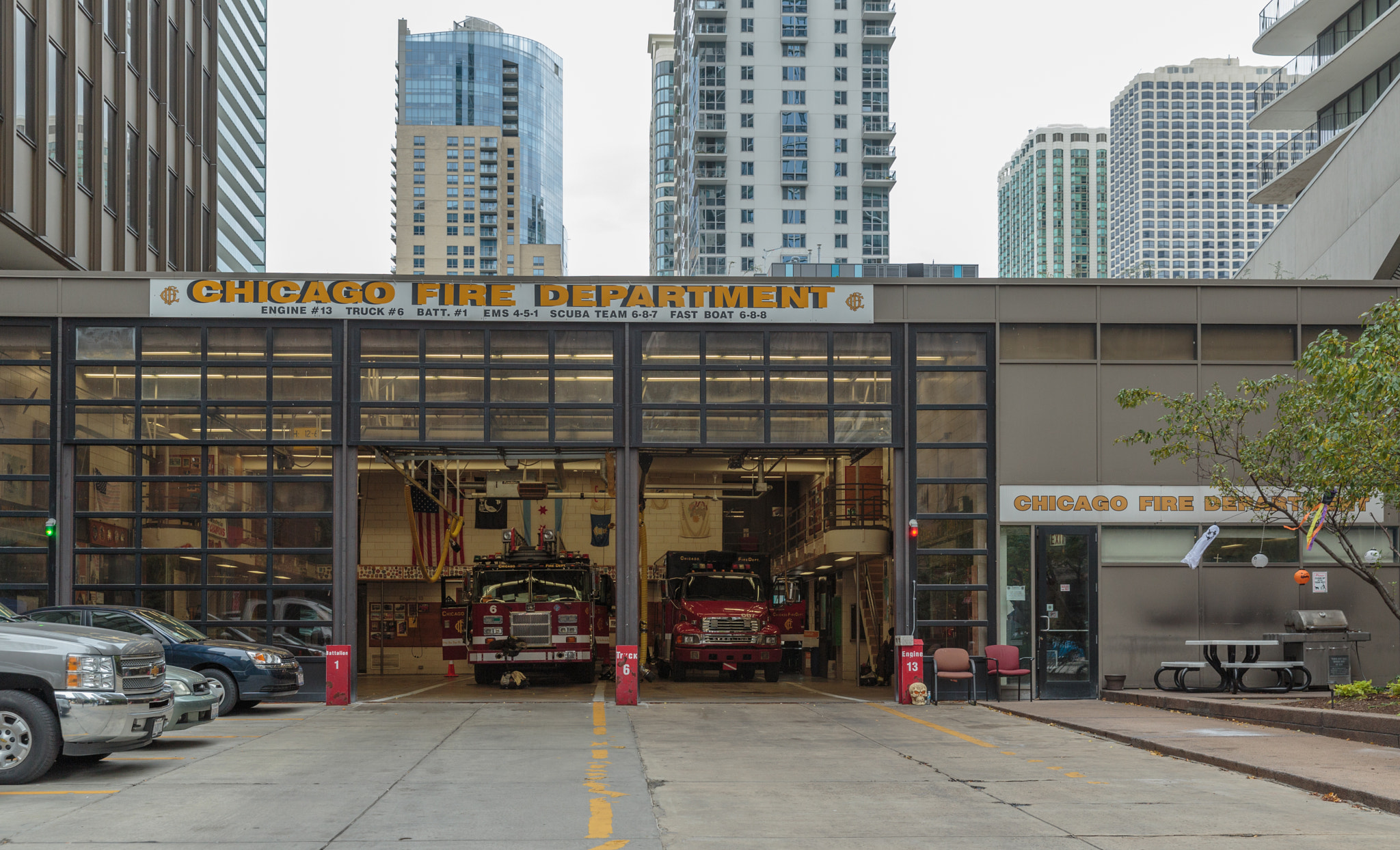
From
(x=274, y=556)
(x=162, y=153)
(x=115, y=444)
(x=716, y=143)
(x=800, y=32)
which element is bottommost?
(x=274, y=556)

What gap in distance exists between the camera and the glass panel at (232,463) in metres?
22.7

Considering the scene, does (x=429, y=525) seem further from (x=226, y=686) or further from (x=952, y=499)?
(x=952, y=499)

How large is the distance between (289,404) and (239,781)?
1100 centimetres

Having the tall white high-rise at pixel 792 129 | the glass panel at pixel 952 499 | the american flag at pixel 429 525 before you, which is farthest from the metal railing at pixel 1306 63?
the tall white high-rise at pixel 792 129

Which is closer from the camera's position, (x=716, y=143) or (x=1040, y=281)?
(x=1040, y=281)

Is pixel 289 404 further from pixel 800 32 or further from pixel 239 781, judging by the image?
pixel 800 32

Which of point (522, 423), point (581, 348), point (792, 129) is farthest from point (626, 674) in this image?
point (792, 129)

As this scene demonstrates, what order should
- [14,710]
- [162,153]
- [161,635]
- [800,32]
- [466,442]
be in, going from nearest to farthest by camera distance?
1. [14,710]
2. [161,635]
3. [466,442]
4. [162,153]
5. [800,32]

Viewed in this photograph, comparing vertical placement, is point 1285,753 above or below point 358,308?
below

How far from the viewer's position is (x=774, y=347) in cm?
2314

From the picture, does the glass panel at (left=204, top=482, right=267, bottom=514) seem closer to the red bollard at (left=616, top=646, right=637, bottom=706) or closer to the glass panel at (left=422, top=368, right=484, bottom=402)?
the glass panel at (left=422, top=368, right=484, bottom=402)

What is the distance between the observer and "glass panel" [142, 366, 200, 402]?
2253 centimetres

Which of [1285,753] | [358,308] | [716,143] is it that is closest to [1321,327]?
[1285,753]

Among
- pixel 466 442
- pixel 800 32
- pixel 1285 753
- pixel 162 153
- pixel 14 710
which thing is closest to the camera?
pixel 14 710
